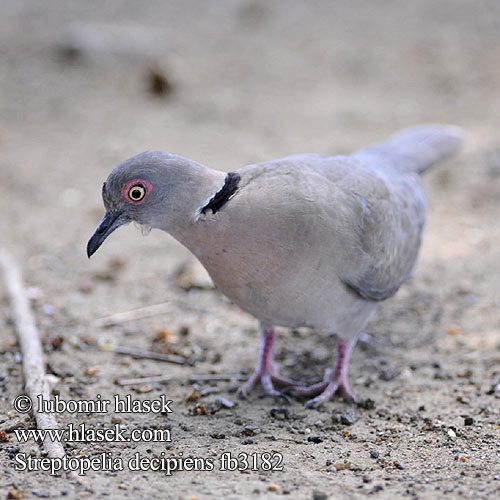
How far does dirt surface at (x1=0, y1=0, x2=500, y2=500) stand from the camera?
10.6 feet

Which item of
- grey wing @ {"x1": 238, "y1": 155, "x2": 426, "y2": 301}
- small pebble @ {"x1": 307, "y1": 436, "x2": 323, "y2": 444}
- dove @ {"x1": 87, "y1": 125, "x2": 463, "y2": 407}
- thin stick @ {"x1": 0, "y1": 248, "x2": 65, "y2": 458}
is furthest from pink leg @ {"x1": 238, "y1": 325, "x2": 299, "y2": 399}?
thin stick @ {"x1": 0, "y1": 248, "x2": 65, "y2": 458}

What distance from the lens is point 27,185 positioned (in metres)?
6.70

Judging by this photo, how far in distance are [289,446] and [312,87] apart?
669 cm

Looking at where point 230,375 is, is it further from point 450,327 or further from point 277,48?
point 277,48

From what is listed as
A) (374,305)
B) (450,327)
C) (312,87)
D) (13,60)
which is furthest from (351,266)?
(13,60)

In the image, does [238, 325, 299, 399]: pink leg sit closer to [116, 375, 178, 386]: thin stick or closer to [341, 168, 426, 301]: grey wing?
[116, 375, 178, 386]: thin stick

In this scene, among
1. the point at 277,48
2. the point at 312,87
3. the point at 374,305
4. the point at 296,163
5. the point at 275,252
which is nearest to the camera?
the point at 275,252

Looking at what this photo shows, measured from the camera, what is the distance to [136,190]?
10.6ft

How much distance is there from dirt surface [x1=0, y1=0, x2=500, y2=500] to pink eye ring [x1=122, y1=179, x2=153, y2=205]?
1.16 m

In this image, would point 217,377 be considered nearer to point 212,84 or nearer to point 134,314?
point 134,314

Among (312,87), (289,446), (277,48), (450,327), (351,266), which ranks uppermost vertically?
(277,48)

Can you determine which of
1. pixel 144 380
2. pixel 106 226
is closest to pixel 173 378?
pixel 144 380

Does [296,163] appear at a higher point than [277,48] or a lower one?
lower

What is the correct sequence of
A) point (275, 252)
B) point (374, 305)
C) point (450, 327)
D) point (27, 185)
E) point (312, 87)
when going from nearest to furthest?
point (275, 252) < point (374, 305) < point (450, 327) < point (27, 185) < point (312, 87)
